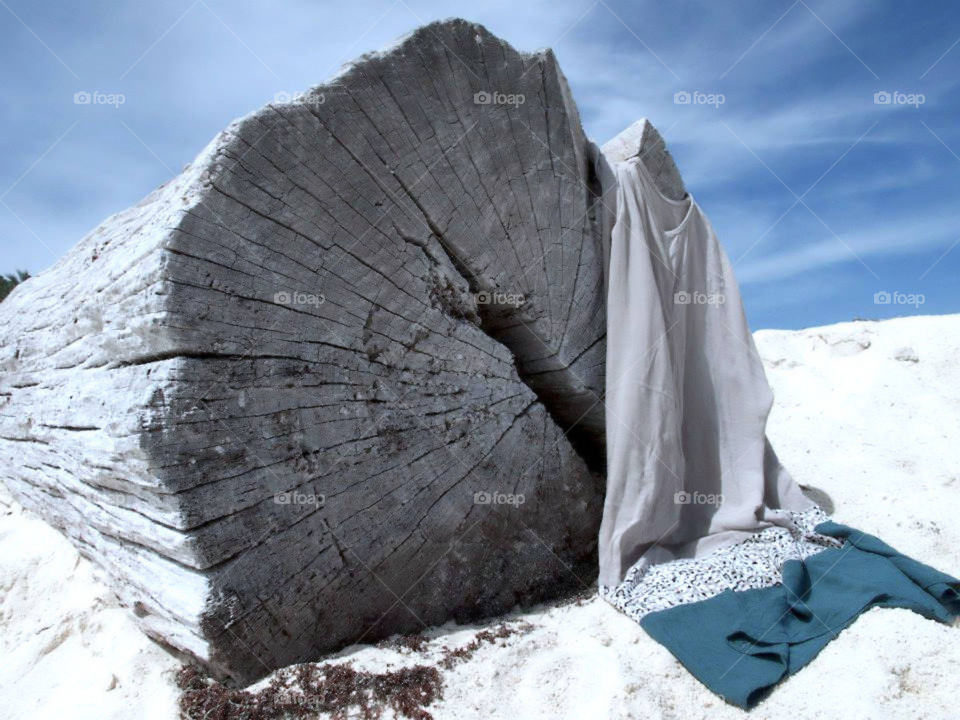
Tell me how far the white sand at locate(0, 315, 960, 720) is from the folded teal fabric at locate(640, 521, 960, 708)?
2.0 inches

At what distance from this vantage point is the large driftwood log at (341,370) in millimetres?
1978

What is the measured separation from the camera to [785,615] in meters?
2.47

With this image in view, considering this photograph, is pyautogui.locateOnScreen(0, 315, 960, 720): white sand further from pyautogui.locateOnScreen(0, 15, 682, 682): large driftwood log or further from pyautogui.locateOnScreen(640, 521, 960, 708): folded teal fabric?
pyautogui.locateOnScreen(0, 15, 682, 682): large driftwood log

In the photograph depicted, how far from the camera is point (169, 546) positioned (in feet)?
6.63

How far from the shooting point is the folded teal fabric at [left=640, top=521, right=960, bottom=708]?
85.3 inches

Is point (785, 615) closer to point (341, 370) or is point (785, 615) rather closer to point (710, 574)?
point (710, 574)

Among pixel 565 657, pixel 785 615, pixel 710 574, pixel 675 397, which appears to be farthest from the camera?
pixel 675 397

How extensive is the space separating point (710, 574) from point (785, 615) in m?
0.34

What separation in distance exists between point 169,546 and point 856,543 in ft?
9.51

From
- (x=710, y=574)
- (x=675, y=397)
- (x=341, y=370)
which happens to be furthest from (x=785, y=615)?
(x=341, y=370)

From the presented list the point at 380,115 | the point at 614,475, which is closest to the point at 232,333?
the point at 380,115

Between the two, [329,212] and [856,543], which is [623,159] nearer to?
[329,212]

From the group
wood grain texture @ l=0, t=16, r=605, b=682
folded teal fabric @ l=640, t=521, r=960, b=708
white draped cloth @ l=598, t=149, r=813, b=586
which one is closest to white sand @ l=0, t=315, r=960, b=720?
folded teal fabric @ l=640, t=521, r=960, b=708

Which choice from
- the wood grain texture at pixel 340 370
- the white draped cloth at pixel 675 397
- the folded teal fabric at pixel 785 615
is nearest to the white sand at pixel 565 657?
the folded teal fabric at pixel 785 615
